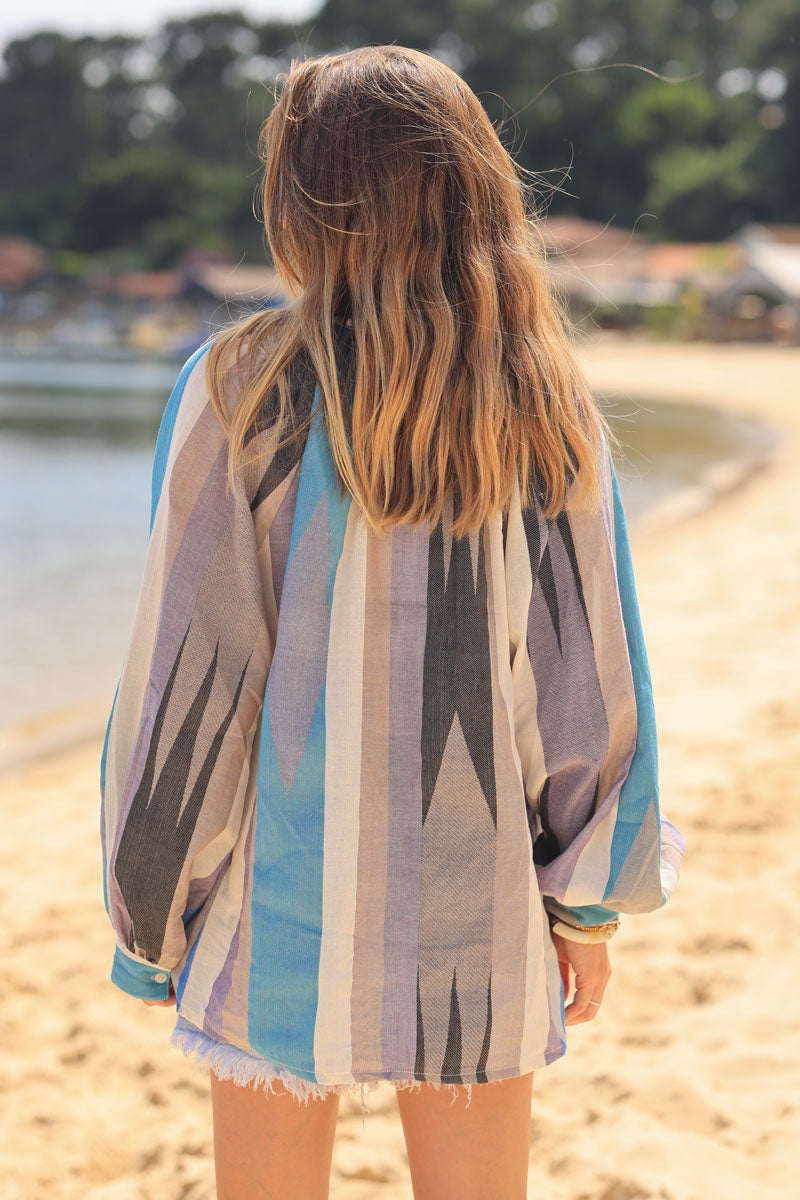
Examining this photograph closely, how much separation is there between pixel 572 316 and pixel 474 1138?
22388 millimetres

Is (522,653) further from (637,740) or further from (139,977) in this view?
(139,977)

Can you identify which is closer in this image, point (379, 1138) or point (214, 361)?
point (214, 361)

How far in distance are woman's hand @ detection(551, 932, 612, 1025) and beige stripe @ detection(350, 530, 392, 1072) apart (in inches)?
9.9

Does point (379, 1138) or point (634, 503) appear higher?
point (379, 1138)

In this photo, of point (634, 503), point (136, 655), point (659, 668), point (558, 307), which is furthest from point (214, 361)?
point (634, 503)

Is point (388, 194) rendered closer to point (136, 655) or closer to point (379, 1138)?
point (136, 655)

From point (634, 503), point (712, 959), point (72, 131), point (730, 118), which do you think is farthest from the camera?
point (72, 131)

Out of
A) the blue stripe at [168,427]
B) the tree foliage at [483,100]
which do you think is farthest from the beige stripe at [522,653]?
the tree foliage at [483,100]

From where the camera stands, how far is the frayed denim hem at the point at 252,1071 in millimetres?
1115

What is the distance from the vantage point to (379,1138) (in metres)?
2.13

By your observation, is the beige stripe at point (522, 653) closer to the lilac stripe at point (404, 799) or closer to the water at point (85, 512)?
the lilac stripe at point (404, 799)

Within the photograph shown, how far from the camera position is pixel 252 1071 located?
1.12 metres

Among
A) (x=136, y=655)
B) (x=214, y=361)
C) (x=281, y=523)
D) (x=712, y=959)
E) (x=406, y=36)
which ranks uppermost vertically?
(x=406, y=36)

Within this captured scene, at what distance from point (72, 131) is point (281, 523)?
366 feet
